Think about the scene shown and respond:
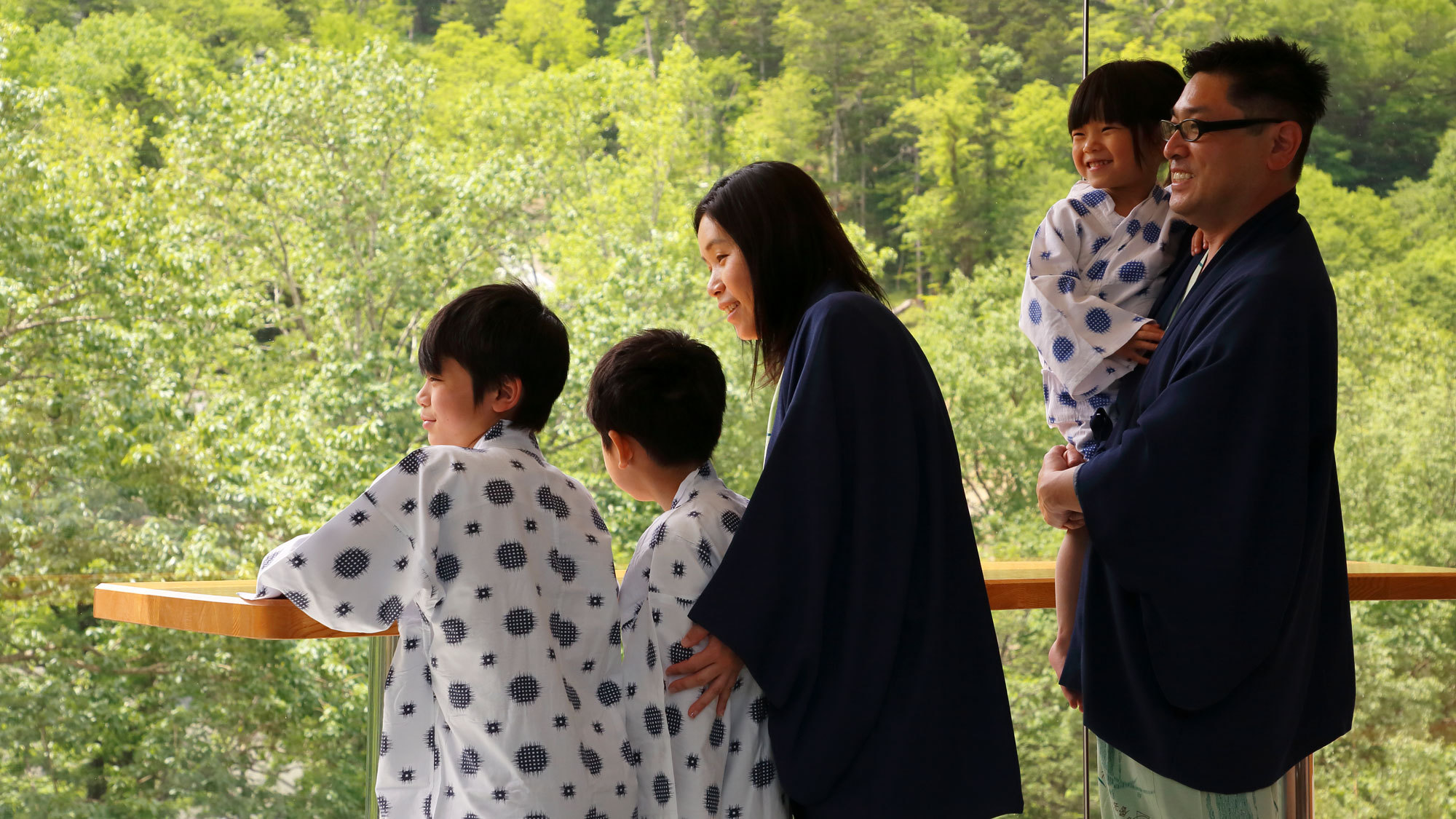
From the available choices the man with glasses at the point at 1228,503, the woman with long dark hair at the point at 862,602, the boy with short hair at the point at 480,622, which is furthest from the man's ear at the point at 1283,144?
the boy with short hair at the point at 480,622

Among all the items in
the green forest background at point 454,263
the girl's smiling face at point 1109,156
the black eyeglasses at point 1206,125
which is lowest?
the green forest background at point 454,263

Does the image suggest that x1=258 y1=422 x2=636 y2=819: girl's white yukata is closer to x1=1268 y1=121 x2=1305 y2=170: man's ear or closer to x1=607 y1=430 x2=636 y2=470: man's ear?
x1=607 y1=430 x2=636 y2=470: man's ear

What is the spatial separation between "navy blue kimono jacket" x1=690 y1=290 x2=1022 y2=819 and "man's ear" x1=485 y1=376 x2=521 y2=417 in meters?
0.29

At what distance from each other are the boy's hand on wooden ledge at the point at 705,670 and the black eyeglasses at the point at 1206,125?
0.78 m

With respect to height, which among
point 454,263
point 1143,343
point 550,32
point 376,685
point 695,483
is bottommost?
point 454,263

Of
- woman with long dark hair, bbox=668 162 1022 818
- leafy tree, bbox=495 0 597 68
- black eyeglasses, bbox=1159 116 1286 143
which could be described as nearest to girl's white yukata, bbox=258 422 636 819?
woman with long dark hair, bbox=668 162 1022 818

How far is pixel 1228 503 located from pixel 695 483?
559 millimetres

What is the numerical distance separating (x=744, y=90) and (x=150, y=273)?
4.62 metres

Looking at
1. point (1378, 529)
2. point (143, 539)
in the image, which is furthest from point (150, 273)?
point (1378, 529)

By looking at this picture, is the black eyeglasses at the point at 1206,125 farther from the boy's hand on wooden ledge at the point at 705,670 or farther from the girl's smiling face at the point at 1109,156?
the boy's hand on wooden ledge at the point at 705,670

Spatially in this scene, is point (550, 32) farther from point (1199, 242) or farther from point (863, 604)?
point (863, 604)

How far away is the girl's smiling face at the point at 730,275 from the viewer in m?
1.27

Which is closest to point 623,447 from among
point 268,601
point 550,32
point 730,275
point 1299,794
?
point 730,275

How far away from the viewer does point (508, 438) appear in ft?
3.94
